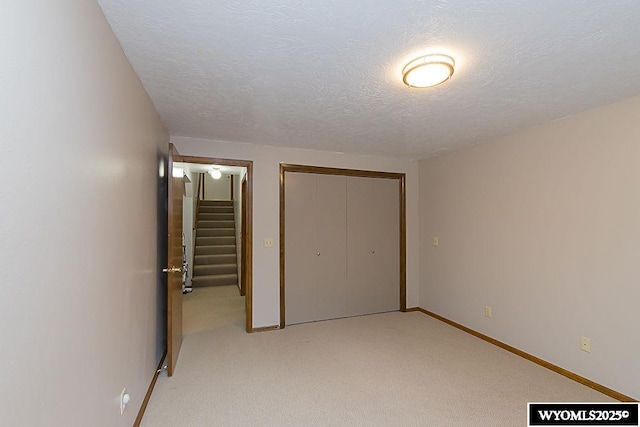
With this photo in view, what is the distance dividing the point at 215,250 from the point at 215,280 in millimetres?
1065

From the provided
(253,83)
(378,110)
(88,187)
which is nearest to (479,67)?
(378,110)

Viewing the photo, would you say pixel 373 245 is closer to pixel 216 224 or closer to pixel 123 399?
pixel 123 399

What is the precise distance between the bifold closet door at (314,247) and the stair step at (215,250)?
3715 mm

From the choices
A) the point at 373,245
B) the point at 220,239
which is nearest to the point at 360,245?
the point at 373,245

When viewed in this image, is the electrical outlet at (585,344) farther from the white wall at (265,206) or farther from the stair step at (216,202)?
the stair step at (216,202)

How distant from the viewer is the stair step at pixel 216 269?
6258mm

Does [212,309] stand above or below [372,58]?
below

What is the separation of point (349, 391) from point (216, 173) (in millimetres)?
4791

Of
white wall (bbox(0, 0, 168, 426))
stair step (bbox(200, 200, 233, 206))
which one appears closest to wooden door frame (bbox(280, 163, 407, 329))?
white wall (bbox(0, 0, 168, 426))

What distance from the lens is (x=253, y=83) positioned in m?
1.96

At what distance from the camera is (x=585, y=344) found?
2426mm

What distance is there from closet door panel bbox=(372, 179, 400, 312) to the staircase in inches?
131

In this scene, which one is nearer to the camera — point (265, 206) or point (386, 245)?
point (265, 206)

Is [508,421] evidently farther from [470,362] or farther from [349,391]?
[349,391]
